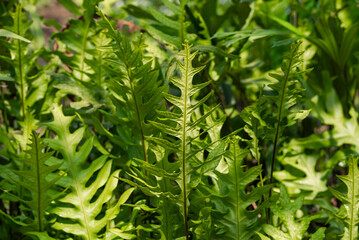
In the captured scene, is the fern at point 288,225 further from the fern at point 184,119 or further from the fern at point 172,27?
the fern at point 172,27

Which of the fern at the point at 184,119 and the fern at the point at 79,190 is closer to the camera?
the fern at the point at 184,119

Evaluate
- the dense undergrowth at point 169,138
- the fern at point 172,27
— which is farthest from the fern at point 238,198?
the fern at point 172,27

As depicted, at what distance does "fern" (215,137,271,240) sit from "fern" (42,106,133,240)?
0.42 ft

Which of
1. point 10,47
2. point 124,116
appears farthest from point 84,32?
point 124,116

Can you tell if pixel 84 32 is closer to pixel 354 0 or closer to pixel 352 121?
pixel 352 121

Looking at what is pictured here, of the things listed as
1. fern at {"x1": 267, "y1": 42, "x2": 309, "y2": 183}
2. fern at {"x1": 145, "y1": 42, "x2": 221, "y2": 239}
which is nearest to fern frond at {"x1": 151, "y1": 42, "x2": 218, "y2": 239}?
fern at {"x1": 145, "y1": 42, "x2": 221, "y2": 239}

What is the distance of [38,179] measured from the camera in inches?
18.7

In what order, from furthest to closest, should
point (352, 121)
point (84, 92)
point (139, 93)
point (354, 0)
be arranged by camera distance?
point (354, 0)
point (352, 121)
point (84, 92)
point (139, 93)

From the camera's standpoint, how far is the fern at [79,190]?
50 centimetres

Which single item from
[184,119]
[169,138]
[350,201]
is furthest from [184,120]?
[350,201]

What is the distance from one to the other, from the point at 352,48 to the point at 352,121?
189 millimetres

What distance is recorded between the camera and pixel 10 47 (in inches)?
25.0

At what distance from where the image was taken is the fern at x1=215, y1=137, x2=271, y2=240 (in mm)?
446

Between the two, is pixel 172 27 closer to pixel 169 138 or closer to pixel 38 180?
pixel 169 138
